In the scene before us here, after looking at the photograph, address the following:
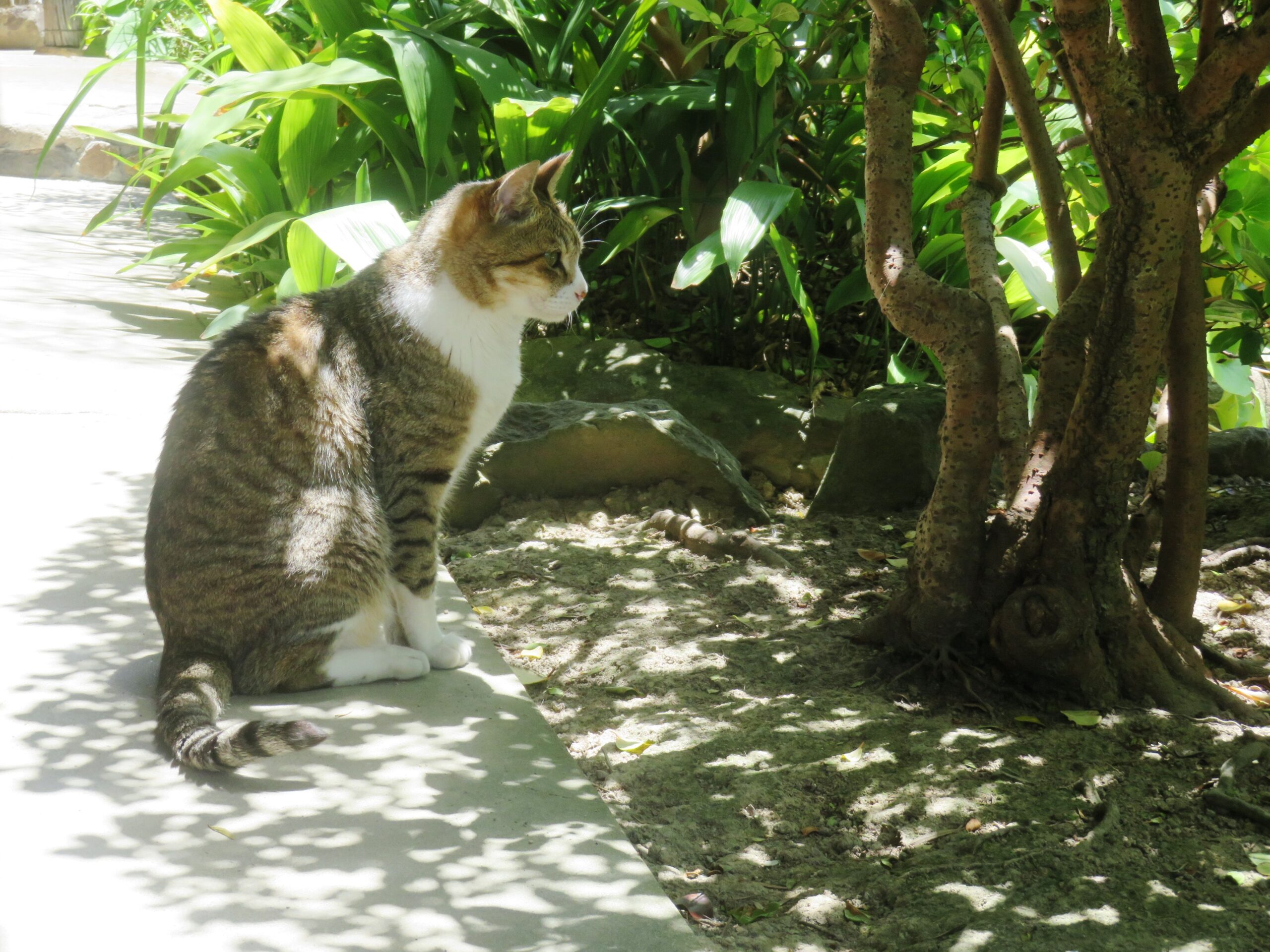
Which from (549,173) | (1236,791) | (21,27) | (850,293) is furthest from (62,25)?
(1236,791)

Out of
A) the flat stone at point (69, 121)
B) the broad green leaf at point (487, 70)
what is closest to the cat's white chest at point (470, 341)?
the broad green leaf at point (487, 70)

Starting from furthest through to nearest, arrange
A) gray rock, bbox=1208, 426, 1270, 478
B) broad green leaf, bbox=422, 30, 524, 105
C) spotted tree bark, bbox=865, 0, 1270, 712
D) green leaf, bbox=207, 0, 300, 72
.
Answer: green leaf, bbox=207, 0, 300, 72 → broad green leaf, bbox=422, 30, 524, 105 → gray rock, bbox=1208, 426, 1270, 478 → spotted tree bark, bbox=865, 0, 1270, 712

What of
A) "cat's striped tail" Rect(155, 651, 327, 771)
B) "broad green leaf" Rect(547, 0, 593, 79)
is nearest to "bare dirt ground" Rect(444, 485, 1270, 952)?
"cat's striped tail" Rect(155, 651, 327, 771)

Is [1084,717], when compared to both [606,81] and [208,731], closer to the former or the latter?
[208,731]

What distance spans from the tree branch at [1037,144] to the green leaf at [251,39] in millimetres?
3424

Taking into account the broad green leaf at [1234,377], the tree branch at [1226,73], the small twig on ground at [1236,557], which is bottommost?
the small twig on ground at [1236,557]

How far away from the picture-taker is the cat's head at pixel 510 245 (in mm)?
2852

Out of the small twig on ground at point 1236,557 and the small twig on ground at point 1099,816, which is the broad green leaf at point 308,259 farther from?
the small twig on ground at point 1236,557

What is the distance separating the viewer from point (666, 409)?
4.24 metres

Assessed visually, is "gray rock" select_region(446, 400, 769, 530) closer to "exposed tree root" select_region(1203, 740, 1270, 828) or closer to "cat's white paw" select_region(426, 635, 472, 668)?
"cat's white paw" select_region(426, 635, 472, 668)

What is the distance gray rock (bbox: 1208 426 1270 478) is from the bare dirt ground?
1.03ft

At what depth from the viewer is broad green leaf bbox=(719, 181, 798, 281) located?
385 cm

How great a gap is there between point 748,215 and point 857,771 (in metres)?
2.25

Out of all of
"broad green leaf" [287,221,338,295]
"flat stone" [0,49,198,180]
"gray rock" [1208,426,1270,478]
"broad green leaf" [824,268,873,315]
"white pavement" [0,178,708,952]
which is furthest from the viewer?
"flat stone" [0,49,198,180]
